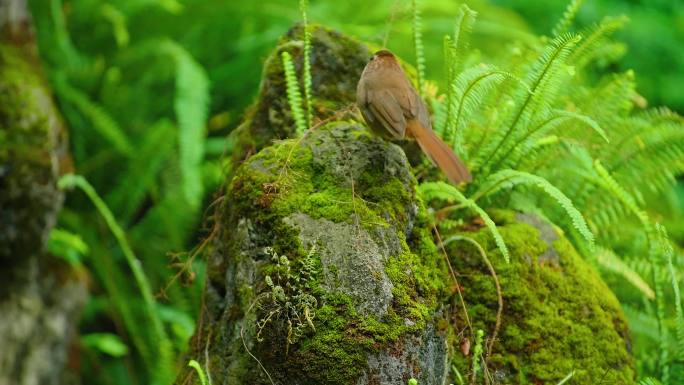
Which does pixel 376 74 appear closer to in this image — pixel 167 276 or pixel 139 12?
pixel 167 276

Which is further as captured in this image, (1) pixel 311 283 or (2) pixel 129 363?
(2) pixel 129 363

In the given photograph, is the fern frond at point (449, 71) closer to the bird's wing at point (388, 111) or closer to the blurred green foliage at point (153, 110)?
the bird's wing at point (388, 111)

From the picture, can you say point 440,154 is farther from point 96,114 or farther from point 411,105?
point 96,114

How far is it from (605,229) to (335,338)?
154cm

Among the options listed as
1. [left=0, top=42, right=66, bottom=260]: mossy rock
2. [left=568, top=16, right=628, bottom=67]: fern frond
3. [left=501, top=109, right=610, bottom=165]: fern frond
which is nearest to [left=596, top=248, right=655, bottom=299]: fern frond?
[left=501, top=109, right=610, bottom=165]: fern frond

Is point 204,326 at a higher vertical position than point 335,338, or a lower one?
lower

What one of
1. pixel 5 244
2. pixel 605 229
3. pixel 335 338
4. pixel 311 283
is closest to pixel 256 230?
pixel 311 283

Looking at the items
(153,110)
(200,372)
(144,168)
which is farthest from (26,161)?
(200,372)

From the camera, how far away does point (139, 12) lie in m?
4.97

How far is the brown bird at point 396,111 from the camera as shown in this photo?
2.21m

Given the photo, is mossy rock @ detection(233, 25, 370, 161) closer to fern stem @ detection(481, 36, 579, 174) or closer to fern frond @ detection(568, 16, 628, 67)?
fern stem @ detection(481, 36, 579, 174)

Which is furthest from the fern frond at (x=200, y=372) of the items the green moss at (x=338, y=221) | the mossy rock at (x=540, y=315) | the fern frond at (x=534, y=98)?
the fern frond at (x=534, y=98)

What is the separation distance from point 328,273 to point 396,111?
508 mm

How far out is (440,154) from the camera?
228 cm
